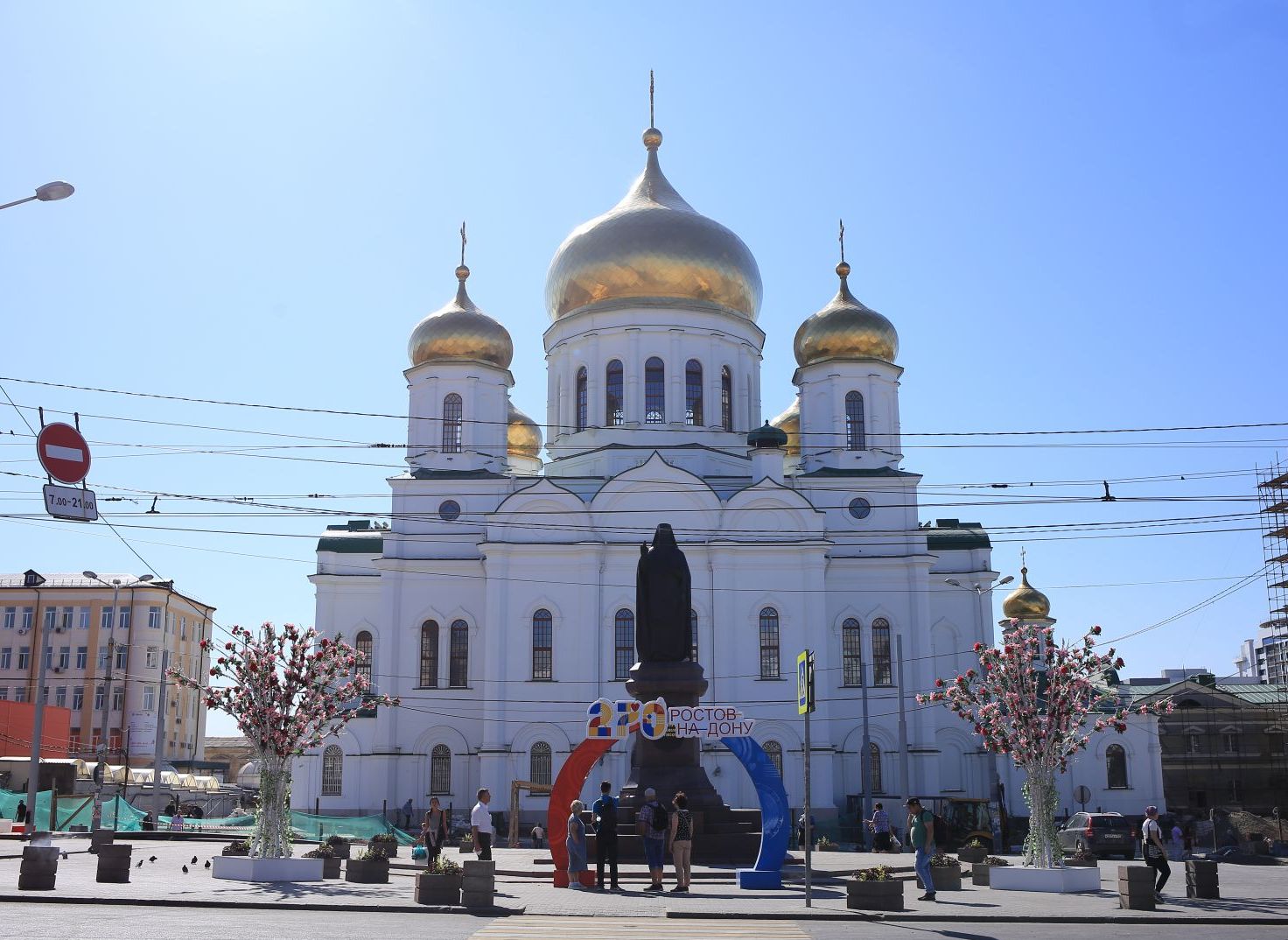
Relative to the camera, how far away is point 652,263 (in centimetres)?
4462

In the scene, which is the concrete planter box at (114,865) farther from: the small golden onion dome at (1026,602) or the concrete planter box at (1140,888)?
the small golden onion dome at (1026,602)

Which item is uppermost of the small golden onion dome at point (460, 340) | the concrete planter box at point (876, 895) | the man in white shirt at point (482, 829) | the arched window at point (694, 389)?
the small golden onion dome at point (460, 340)

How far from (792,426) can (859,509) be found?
32.6 ft

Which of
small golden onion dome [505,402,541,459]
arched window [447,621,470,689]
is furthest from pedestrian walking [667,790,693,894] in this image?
small golden onion dome [505,402,541,459]

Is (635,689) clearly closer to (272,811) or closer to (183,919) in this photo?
(272,811)

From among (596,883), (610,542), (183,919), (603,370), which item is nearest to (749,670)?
(610,542)

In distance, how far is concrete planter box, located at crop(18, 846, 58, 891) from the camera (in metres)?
16.9

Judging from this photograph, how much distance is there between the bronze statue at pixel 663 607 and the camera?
77.5 feet

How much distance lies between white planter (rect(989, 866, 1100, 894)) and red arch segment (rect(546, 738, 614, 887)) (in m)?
6.00

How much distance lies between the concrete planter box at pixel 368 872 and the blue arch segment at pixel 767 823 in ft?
16.7

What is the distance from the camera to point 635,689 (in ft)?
76.6

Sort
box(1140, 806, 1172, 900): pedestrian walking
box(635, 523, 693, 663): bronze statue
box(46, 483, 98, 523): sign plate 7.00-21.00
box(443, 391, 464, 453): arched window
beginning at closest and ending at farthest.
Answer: box(46, 483, 98, 523): sign plate 7.00-21.00
box(1140, 806, 1172, 900): pedestrian walking
box(635, 523, 693, 663): bronze statue
box(443, 391, 464, 453): arched window

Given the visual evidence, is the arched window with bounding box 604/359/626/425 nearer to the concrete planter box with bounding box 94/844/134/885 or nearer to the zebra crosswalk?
the concrete planter box with bounding box 94/844/134/885

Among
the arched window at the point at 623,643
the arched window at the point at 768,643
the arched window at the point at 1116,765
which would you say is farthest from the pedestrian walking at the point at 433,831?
the arched window at the point at 1116,765
